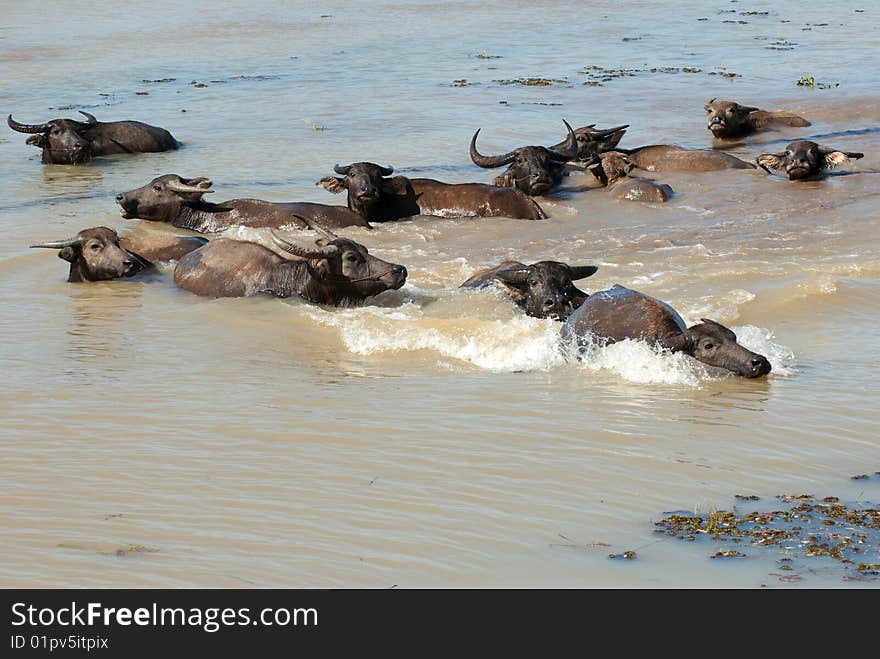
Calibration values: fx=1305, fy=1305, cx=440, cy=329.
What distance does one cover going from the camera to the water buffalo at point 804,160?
643 inches

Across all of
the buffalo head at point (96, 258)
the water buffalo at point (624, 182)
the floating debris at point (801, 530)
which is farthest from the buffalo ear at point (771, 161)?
the floating debris at point (801, 530)

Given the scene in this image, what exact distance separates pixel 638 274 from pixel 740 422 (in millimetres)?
4518

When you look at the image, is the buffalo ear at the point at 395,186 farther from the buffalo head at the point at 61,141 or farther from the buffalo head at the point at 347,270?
the buffalo head at the point at 61,141

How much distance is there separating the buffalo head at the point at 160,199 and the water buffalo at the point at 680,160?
19.8 feet

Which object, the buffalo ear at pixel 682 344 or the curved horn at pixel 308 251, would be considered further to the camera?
the curved horn at pixel 308 251

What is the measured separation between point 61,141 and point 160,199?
4534mm

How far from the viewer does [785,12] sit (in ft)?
130

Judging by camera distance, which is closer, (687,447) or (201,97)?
(687,447)

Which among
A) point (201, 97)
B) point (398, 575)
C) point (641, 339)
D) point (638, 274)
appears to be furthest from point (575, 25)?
point (398, 575)

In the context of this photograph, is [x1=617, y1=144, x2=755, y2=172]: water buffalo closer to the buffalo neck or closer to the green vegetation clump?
the buffalo neck

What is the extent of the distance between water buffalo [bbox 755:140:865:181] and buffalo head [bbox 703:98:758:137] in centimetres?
269

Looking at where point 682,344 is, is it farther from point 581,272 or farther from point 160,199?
point 160,199

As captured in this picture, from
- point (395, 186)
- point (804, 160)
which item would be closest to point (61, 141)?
point (395, 186)
